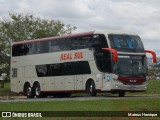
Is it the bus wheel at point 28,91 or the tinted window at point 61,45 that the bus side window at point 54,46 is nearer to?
the tinted window at point 61,45

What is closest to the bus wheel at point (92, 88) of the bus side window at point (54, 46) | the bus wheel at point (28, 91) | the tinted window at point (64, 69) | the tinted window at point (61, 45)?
the tinted window at point (64, 69)

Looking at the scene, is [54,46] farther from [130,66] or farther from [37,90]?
[130,66]

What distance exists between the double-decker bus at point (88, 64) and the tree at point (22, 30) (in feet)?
78.0

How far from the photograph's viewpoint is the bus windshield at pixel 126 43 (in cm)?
3164

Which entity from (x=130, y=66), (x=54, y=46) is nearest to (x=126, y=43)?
(x=130, y=66)

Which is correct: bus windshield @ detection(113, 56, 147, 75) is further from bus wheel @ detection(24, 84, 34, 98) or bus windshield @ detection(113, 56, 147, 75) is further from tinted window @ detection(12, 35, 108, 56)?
bus wheel @ detection(24, 84, 34, 98)

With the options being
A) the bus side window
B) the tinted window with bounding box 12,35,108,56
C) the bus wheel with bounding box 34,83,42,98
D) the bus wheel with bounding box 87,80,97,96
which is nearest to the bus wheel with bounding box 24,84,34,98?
the bus wheel with bounding box 34,83,42,98

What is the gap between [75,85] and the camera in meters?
34.0

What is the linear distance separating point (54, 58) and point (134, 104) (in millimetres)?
15335

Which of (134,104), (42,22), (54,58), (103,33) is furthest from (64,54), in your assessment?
(42,22)

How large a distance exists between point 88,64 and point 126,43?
2741 mm

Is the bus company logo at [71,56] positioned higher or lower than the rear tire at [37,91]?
higher

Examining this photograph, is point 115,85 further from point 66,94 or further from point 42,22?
point 42,22

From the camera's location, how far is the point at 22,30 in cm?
6488
